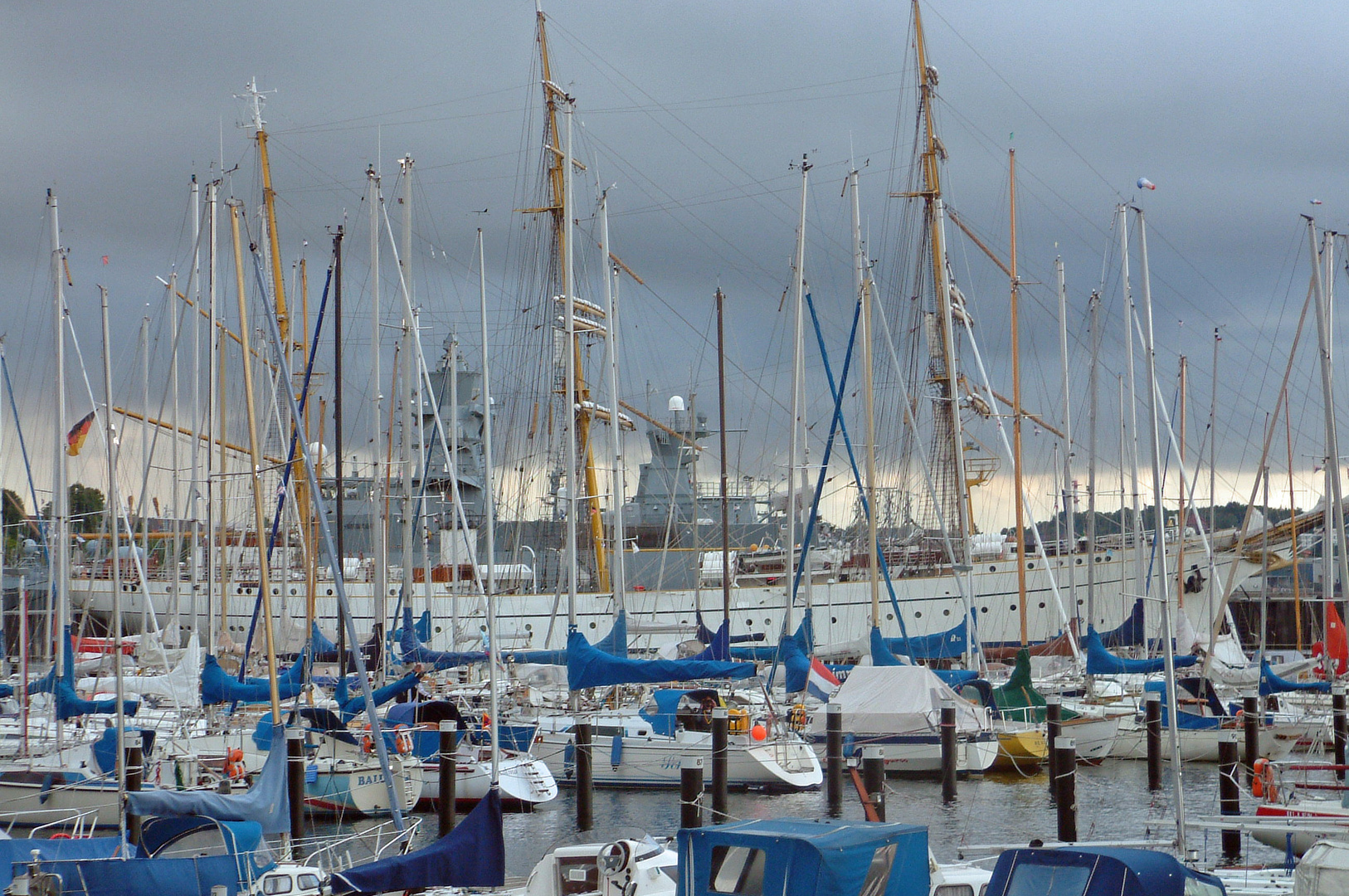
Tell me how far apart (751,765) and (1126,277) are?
44.4ft

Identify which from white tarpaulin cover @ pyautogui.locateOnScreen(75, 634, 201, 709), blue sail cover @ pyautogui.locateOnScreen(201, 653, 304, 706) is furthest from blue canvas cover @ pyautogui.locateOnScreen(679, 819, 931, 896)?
white tarpaulin cover @ pyautogui.locateOnScreen(75, 634, 201, 709)

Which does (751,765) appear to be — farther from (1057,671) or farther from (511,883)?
(1057,671)

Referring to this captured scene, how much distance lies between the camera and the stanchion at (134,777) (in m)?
21.8

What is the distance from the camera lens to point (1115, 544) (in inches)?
2515

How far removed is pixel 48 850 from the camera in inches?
709

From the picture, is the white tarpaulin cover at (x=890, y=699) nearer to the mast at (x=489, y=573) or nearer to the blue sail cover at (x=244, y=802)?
the mast at (x=489, y=573)

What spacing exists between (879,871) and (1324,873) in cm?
478

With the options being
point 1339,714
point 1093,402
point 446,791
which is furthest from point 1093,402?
point 446,791

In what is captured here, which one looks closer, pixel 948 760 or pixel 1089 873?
pixel 1089 873

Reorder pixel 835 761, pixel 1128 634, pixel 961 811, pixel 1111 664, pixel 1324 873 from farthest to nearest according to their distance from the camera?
pixel 1128 634
pixel 1111 664
pixel 961 811
pixel 835 761
pixel 1324 873

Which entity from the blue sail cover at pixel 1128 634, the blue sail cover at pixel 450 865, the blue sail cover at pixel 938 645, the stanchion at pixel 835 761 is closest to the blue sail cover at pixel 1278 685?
the blue sail cover at pixel 1128 634

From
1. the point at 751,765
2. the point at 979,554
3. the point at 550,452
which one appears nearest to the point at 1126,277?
the point at 751,765

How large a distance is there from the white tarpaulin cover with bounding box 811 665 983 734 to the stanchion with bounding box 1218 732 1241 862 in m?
7.45

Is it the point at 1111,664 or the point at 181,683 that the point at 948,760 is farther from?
the point at 181,683
